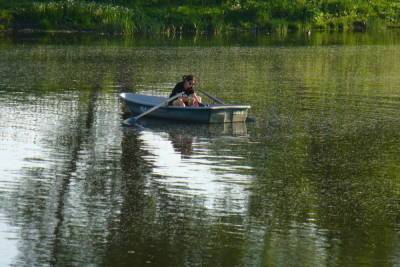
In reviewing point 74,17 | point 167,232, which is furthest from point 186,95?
point 74,17

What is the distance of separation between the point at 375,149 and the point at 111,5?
52259 mm

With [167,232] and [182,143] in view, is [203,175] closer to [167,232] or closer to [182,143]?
[182,143]

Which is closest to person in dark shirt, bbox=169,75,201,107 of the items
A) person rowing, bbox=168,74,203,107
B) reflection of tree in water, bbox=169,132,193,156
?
person rowing, bbox=168,74,203,107

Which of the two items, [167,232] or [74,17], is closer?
[167,232]

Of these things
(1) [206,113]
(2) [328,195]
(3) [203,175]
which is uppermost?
(1) [206,113]

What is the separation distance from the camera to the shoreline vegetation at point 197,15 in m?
75.5

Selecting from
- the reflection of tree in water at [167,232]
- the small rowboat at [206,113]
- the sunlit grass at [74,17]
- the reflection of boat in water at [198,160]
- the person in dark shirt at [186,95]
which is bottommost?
the reflection of tree in water at [167,232]

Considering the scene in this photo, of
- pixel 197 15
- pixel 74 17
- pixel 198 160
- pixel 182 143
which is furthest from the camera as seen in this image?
pixel 197 15

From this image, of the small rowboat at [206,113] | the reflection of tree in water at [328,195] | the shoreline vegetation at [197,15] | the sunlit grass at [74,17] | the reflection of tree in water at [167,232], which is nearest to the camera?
the reflection of tree in water at [167,232]

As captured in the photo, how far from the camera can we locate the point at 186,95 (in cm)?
3288

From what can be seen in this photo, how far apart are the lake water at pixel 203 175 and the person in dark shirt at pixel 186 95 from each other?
0.93 metres

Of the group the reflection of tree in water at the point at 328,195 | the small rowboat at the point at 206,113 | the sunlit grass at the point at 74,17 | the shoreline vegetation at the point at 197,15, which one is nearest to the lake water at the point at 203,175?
the reflection of tree in water at the point at 328,195

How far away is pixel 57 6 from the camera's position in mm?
75688

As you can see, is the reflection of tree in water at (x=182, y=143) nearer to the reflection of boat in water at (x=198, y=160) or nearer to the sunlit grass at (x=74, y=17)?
the reflection of boat in water at (x=198, y=160)
